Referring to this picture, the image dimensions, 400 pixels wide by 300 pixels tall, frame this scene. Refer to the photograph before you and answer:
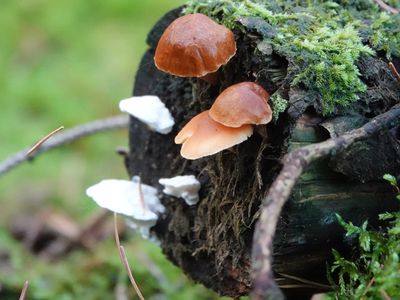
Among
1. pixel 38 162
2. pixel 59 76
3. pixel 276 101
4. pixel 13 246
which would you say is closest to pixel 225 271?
pixel 276 101

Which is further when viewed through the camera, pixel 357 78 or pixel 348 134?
pixel 357 78

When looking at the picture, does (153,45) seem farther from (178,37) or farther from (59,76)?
(59,76)

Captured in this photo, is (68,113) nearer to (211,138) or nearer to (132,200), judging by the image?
(132,200)

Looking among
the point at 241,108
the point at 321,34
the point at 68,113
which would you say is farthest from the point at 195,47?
the point at 68,113

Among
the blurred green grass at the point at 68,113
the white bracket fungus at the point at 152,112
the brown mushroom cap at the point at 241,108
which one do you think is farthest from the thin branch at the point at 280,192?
the blurred green grass at the point at 68,113

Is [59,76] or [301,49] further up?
[301,49]

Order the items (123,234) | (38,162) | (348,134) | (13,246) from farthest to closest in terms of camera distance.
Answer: (38,162) < (123,234) < (13,246) < (348,134)
